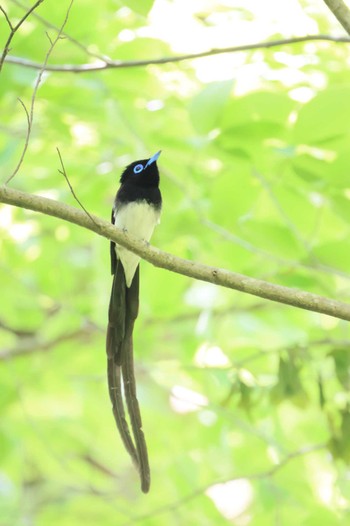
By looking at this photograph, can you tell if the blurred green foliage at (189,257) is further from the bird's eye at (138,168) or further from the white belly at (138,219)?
the white belly at (138,219)

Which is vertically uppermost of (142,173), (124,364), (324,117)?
(324,117)

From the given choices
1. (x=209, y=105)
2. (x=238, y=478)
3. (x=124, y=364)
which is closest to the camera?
(x=209, y=105)

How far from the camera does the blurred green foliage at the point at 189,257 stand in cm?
310

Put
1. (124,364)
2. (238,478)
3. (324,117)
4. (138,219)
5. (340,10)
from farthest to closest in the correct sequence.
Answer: (138,219) < (238,478) < (124,364) < (324,117) < (340,10)

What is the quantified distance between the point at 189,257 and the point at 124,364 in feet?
1.60

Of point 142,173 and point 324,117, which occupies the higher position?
point 324,117

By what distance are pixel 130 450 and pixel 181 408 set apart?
2500 mm

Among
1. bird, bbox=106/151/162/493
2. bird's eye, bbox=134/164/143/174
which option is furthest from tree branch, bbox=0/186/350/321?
A: bird's eye, bbox=134/164/143/174

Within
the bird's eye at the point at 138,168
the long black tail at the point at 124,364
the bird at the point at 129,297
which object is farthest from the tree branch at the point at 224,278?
the bird's eye at the point at 138,168

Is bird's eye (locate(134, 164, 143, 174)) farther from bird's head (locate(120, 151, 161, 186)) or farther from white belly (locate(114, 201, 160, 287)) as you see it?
white belly (locate(114, 201, 160, 287))

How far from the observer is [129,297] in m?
3.29

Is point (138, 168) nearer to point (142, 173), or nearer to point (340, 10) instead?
point (142, 173)

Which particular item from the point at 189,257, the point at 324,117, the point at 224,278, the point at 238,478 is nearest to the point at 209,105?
the point at 324,117

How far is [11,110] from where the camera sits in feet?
14.1
